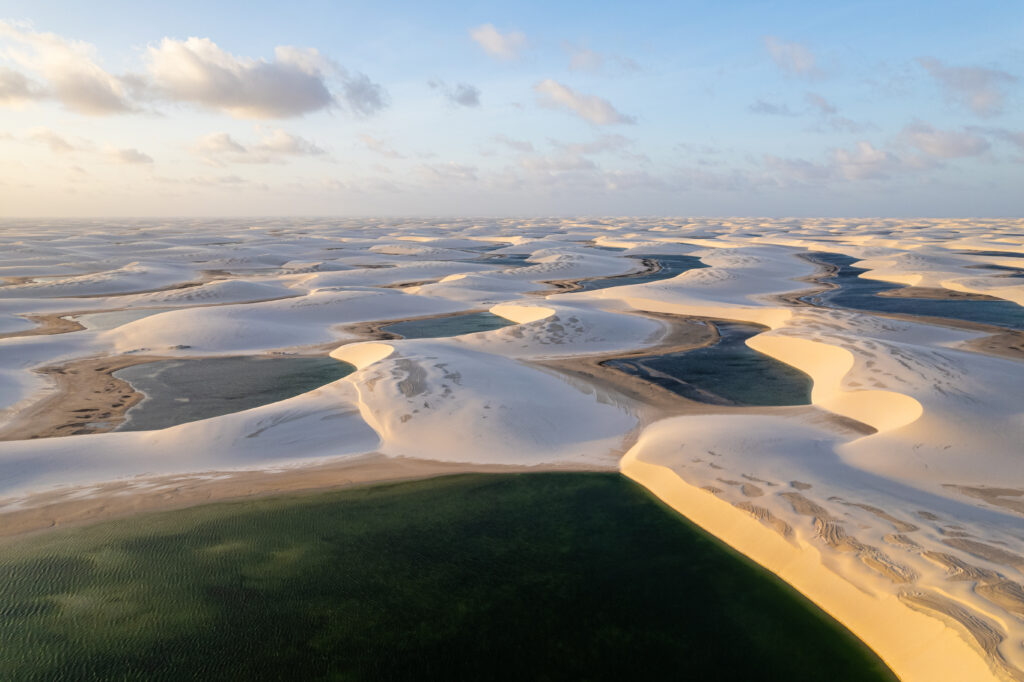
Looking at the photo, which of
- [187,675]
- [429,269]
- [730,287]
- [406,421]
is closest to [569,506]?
[406,421]

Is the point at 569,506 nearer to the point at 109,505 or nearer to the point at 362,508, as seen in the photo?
the point at 362,508

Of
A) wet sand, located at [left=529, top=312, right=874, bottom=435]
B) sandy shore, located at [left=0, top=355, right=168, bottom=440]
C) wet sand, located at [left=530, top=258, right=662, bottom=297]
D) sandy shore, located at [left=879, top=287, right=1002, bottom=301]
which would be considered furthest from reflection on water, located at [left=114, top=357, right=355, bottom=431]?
sandy shore, located at [left=879, top=287, right=1002, bottom=301]

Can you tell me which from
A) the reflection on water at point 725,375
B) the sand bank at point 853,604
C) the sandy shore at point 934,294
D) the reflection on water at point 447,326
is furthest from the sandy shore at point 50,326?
the sandy shore at point 934,294

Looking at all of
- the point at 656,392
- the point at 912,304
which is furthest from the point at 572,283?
the point at 656,392

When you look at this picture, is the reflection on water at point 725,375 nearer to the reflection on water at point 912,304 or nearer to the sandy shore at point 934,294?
the reflection on water at point 912,304

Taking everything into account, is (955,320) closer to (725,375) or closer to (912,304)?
(912,304)
